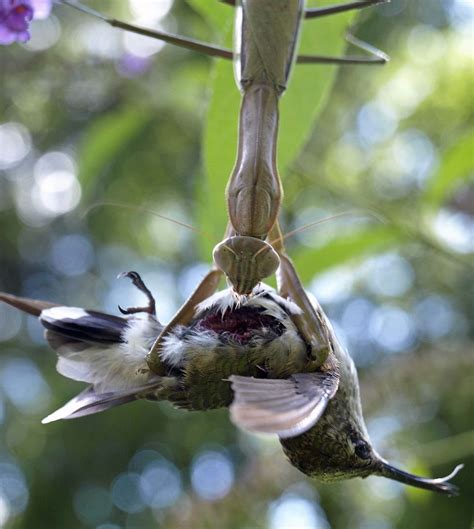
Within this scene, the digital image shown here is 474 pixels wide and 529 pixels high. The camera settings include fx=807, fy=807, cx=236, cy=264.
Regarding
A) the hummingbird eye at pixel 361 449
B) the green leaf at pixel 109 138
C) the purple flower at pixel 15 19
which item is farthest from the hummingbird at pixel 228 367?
the green leaf at pixel 109 138

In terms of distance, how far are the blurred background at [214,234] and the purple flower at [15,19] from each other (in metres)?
0.18

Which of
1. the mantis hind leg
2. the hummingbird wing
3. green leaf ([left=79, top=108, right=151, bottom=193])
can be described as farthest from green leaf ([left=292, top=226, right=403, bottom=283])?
the hummingbird wing

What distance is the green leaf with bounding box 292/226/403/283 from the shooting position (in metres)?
0.89

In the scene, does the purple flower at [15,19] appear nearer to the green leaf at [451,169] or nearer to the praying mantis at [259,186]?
the praying mantis at [259,186]

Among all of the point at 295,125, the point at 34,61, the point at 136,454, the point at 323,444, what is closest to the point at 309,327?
the point at 323,444

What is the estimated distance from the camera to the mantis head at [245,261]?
17.7 inches

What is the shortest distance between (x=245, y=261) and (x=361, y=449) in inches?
4.8

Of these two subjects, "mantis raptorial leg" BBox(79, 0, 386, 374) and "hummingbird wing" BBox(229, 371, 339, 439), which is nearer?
"hummingbird wing" BBox(229, 371, 339, 439)

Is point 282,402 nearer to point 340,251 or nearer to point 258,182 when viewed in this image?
point 258,182

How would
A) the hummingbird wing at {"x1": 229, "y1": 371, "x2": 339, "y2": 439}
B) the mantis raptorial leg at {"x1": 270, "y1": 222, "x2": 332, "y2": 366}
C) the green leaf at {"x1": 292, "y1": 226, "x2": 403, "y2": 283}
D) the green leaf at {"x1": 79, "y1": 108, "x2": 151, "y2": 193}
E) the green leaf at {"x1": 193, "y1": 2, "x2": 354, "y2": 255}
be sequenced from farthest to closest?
the green leaf at {"x1": 79, "y1": 108, "x2": 151, "y2": 193} < the green leaf at {"x1": 292, "y1": 226, "x2": 403, "y2": 283} < the green leaf at {"x1": 193, "y1": 2, "x2": 354, "y2": 255} < the mantis raptorial leg at {"x1": 270, "y1": 222, "x2": 332, "y2": 366} < the hummingbird wing at {"x1": 229, "y1": 371, "x2": 339, "y2": 439}

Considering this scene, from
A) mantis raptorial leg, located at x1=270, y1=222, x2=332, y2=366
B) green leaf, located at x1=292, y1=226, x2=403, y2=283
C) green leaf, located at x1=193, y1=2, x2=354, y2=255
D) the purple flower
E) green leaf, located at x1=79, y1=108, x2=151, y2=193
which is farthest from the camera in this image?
green leaf, located at x1=79, y1=108, x2=151, y2=193

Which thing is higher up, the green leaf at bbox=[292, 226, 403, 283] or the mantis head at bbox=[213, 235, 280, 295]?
the mantis head at bbox=[213, 235, 280, 295]

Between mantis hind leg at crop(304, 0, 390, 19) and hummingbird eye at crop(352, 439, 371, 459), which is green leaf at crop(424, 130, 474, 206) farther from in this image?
hummingbird eye at crop(352, 439, 371, 459)

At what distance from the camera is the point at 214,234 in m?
0.74
